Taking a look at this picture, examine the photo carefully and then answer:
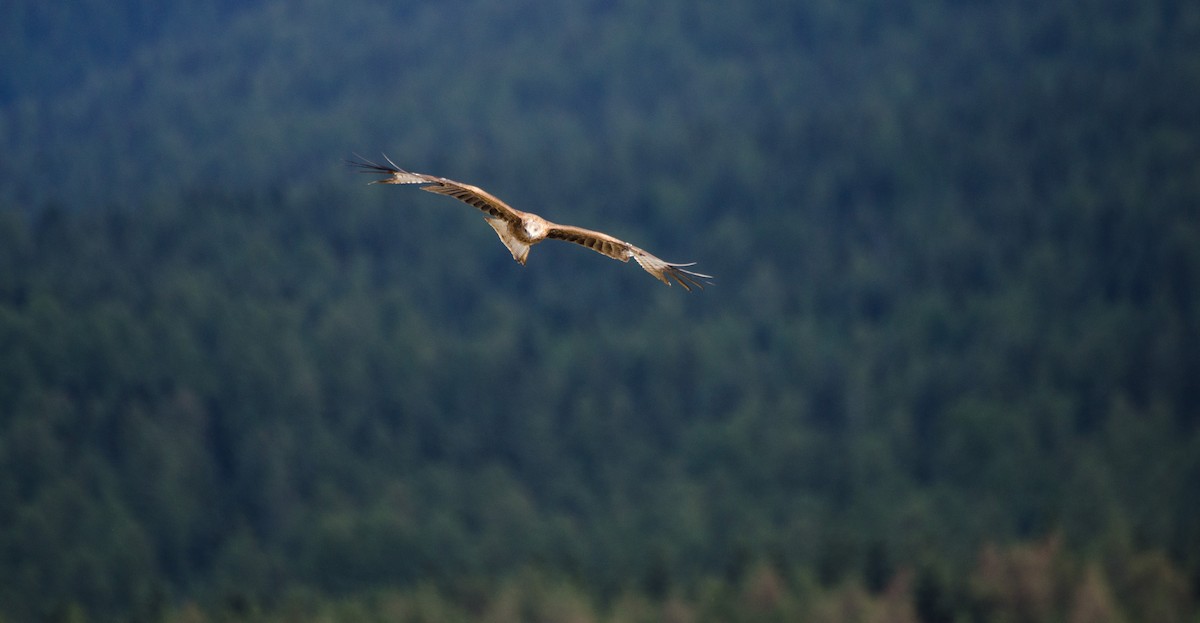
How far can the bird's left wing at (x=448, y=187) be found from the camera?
26047 millimetres

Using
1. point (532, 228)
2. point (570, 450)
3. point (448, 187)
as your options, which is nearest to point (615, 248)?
point (532, 228)

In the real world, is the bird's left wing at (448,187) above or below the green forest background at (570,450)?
below

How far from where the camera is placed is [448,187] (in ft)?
88.9

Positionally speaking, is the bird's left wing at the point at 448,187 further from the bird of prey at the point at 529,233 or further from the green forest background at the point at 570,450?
the green forest background at the point at 570,450

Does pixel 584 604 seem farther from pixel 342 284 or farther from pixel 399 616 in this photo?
pixel 342 284

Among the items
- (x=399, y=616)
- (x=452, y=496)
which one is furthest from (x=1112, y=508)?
(x=399, y=616)

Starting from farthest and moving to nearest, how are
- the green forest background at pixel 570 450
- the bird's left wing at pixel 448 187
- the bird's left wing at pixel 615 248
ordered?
the green forest background at pixel 570 450 → the bird's left wing at pixel 615 248 → the bird's left wing at pixel 448 187

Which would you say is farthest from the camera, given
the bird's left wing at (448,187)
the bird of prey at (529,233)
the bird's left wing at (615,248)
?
the bird's left wing at (615,248)

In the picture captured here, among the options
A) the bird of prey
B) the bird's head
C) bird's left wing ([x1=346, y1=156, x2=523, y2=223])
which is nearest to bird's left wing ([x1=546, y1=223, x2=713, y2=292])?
the bird of prey

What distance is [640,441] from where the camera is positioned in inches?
6471

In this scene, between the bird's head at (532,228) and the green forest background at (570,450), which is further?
the green forest background at (570,450)

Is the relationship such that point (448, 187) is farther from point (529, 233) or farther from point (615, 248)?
point (615, 248)

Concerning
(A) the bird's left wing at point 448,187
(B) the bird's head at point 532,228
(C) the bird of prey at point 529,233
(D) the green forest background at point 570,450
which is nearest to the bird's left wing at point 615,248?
(C) the bird of prey at point 529,233

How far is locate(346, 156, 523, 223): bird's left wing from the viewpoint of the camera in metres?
26.0
